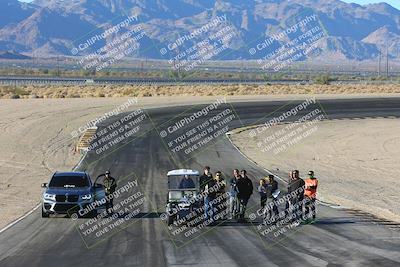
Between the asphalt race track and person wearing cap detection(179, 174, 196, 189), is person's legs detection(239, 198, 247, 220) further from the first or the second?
person wearing cap detection(179, 174, 196, 189)

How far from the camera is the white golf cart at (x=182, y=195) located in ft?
67.5

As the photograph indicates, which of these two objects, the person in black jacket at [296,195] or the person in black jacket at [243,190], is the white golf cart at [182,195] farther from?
the person in black jacket at [296,195]

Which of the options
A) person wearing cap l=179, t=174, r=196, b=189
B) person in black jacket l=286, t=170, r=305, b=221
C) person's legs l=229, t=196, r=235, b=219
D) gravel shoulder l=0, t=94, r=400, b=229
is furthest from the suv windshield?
person in black jacket l=286, t=170, r=305, b=221

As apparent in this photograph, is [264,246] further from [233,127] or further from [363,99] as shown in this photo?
[363,99]

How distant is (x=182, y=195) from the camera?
20.8 metres

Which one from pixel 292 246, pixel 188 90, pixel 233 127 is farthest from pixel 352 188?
pixel 188 90

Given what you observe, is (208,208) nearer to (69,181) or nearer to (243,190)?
(243,190)

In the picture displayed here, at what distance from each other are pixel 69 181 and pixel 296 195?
7083 mm

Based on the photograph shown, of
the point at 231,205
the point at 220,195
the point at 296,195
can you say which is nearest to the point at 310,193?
the point at 296,195

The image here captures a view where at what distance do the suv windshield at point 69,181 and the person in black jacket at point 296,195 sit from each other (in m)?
6.39

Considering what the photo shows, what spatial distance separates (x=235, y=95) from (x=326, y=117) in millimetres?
23994

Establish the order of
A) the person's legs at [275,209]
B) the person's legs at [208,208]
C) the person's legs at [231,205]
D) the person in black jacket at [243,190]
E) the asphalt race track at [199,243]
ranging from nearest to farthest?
the asphalt race track at [199,243]
the person's legs at [208,208]
the person in black jacket at [243,190]
the person's legs at [275,209]
the person's legs at [231,205]

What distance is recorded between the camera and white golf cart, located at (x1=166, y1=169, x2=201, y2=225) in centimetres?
2056

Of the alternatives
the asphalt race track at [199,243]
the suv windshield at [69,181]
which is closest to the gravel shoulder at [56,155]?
the suv windshield at [69,181]
